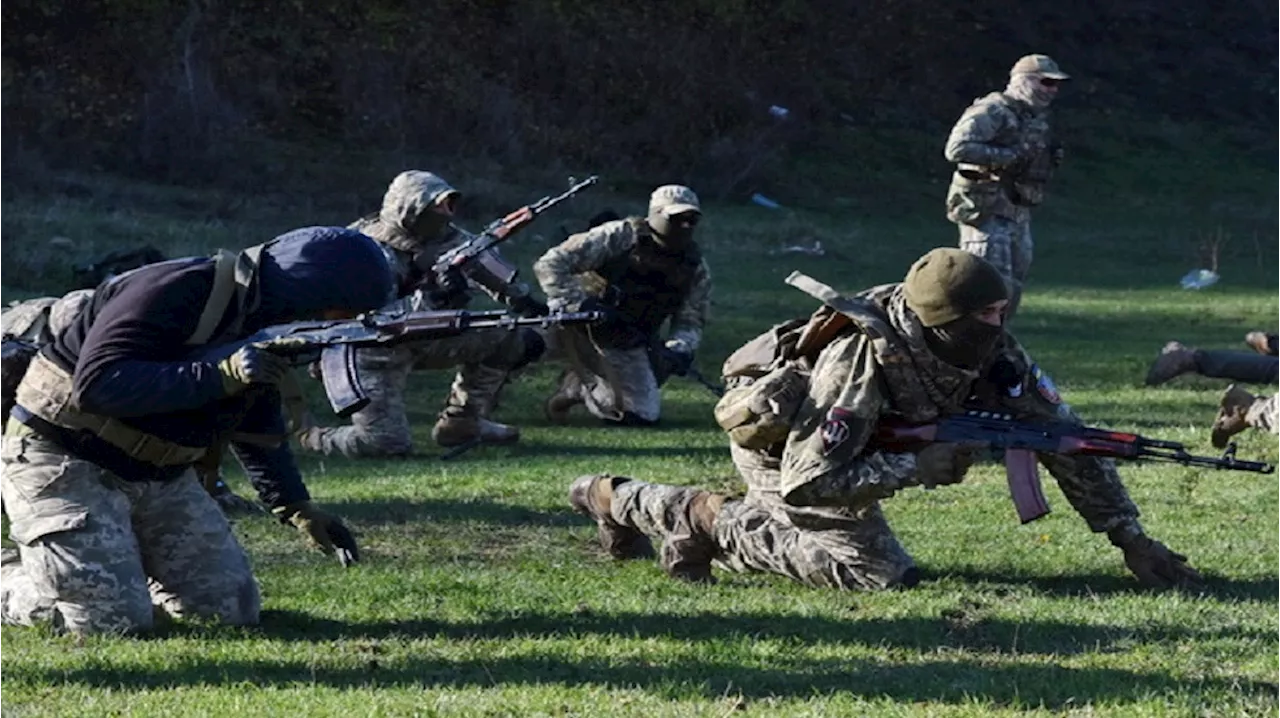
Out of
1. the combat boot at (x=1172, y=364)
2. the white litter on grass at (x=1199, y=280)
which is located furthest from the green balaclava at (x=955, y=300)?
the white litter on grass at (x=1199, y=280)

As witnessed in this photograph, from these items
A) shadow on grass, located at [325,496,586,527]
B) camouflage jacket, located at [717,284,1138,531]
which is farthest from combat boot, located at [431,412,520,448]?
camouflage jacket, located at [717,284,1138,531]

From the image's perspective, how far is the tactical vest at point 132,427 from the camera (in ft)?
24.0

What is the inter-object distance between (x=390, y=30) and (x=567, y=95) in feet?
9.22

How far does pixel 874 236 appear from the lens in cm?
2902

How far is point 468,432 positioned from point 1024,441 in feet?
21.3

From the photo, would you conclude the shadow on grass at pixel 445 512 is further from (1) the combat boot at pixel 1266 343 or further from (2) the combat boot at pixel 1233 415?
(1) the combat boot at pixel 1266 343

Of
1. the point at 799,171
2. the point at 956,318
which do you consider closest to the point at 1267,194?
the point at 799,171

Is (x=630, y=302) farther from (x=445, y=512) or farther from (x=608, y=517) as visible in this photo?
(x=608, y=517)

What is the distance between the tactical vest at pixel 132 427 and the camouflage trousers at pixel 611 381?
752 centimetres

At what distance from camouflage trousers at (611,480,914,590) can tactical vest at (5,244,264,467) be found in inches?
83.2

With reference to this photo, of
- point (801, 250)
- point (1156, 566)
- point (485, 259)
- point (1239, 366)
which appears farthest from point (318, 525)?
point (801, 250)

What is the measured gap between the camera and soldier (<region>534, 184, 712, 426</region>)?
48.3 ft

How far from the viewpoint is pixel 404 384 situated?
14.0 m

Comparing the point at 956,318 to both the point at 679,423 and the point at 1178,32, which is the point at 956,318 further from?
the point at 1178,32
